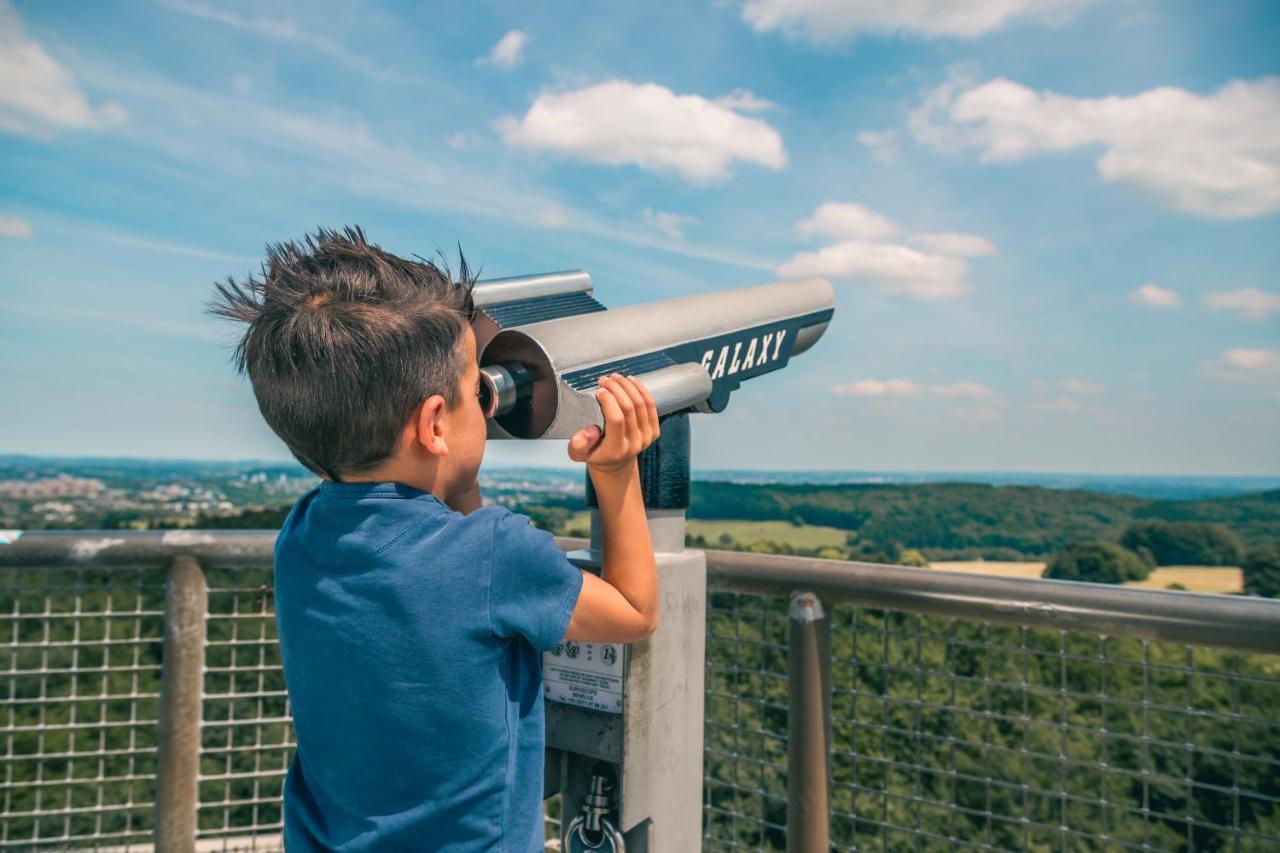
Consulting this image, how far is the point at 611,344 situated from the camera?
1068 millimetres

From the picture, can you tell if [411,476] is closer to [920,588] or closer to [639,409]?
[639,409]

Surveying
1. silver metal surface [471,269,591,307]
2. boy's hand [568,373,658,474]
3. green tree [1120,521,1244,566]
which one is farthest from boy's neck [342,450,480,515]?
green tree [1120,521,1244,566]

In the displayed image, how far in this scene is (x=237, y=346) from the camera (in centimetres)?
109

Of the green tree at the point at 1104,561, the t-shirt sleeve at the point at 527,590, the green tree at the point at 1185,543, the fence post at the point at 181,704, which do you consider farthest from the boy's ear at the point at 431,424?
the green tree at the point at 1185,543

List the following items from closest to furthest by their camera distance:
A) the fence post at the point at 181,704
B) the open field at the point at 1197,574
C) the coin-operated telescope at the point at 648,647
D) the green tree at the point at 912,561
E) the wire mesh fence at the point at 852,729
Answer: the coin-operated telescope at the point at 648,647, the wire mesh fence at the point at 852,729, the green tree at the point at 912,561, the fence post at the point at 181,704, the open field at the point at 1197,574

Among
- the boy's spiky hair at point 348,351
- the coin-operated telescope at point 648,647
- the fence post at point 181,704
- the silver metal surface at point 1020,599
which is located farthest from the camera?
the fence post at point 181,704

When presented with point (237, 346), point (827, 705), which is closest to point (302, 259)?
point (237, 346)

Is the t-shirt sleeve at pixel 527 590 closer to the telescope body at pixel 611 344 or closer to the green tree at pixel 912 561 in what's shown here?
the telescope body at pixel 611 344

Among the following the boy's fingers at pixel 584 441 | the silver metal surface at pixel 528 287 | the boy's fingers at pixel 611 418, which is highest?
the silver metal surface at pixel 528 287

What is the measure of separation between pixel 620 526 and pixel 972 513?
31.7 feet

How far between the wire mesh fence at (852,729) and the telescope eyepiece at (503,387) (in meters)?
0.89

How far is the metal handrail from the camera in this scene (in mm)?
1331

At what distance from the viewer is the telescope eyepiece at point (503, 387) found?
38.7 inches

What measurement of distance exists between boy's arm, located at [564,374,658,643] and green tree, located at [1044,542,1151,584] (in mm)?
15888
